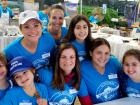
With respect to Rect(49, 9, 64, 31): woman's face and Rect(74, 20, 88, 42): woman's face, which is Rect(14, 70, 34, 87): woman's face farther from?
Rect(49, 9, 64, 31): woman's face

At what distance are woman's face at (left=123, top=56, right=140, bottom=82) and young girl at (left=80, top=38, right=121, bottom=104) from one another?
11 centimetres

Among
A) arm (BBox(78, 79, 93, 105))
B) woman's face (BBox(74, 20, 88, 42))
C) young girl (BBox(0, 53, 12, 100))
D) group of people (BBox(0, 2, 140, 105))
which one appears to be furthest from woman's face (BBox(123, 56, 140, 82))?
young girl (BBox(0, 53, 12, 100))

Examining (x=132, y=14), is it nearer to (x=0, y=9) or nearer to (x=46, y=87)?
(x=0, y=9)

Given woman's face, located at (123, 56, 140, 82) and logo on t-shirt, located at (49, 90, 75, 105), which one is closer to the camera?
logo on t-shirt, located at (49, 90, 75, 105)

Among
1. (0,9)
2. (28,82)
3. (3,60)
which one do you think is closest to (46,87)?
(28,82)

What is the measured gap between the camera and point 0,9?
685cm

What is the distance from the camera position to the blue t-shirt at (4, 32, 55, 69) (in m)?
1.74

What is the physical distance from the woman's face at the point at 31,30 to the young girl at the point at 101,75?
1.43 feet

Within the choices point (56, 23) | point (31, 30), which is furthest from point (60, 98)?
point (56, 23)

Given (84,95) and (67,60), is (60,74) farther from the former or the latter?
(84,95)

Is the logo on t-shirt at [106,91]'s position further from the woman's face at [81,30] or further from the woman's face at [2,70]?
the woman's face at [2,70]

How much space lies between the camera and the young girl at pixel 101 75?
73.0 inches

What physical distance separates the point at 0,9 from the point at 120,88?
5.66m

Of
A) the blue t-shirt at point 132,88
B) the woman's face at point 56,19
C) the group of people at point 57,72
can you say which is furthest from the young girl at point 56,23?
the blue t-shirt at point 132,88
